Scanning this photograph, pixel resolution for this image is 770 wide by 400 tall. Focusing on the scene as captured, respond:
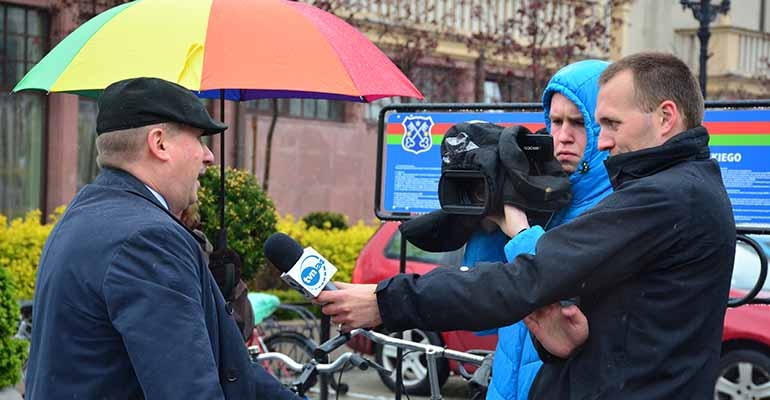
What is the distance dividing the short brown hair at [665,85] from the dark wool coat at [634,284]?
7cm

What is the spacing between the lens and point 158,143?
11.3 ft

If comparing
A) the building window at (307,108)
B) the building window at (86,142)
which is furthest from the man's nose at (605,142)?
the building window at (307,108)

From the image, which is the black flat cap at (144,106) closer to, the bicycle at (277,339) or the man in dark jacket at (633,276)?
the man in dark jacket at (633,276)

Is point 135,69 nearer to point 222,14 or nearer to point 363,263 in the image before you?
point 222,14

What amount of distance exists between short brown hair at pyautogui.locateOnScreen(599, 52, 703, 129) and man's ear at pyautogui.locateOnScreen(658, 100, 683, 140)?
0.04 ft

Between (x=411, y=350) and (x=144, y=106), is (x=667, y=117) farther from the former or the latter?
(x=411, y=350)

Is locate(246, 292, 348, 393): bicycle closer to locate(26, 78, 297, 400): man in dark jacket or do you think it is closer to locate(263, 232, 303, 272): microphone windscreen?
locate(26, 78, 297, 400): man in dark jacket

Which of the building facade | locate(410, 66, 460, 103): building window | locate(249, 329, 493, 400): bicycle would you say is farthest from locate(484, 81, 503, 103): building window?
locate(249, 329, 493, 400): bicycle

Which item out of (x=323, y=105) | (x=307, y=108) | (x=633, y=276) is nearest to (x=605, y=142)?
(x=633, y=276)

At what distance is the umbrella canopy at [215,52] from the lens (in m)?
→ 5.25

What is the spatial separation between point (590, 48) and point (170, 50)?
16.3m

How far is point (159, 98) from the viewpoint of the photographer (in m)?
3.45

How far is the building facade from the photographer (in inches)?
635

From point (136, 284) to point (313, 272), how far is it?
437 mm
